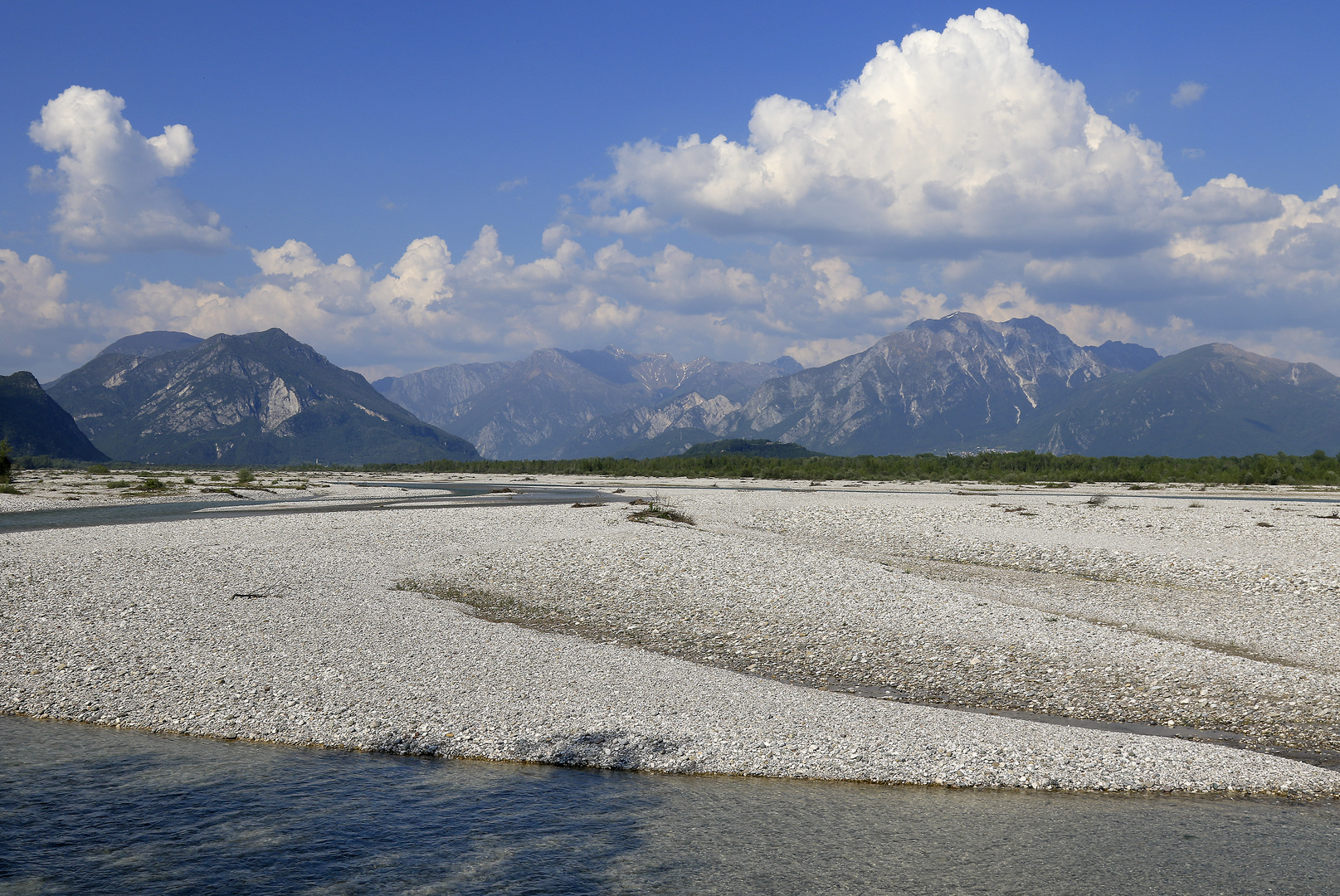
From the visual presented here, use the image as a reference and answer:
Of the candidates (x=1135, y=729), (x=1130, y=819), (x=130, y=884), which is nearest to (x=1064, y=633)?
(x=1135, y=729)

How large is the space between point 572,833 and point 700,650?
11284mm

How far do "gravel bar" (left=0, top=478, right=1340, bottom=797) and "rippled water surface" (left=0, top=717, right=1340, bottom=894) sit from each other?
1052mm

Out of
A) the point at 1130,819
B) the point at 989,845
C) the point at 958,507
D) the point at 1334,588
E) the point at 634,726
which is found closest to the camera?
the point at 989,845

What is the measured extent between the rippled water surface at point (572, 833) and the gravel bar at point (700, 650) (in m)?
1.05

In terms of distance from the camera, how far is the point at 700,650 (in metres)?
22.9

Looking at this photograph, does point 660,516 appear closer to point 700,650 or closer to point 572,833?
point 700,650

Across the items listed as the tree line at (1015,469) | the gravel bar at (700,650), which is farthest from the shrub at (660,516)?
the tree line at (1015,469)

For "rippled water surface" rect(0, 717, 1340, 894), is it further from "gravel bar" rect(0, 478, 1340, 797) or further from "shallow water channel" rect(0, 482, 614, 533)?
"shallow water channel" rect(0, 482, 614, 533)

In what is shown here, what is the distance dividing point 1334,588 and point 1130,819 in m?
26.8

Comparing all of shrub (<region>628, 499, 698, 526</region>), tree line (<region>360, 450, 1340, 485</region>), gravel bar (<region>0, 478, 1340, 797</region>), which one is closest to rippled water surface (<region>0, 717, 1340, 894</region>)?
gravel bar (<region>0, 478, 1340, 797</region>)

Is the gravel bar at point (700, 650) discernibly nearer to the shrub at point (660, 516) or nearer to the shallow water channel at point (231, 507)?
the shrub at point (660, 516)

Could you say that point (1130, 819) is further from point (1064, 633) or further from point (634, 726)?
point (1064, 633)

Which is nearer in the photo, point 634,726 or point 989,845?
point 989,845

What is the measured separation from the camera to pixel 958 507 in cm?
6119
